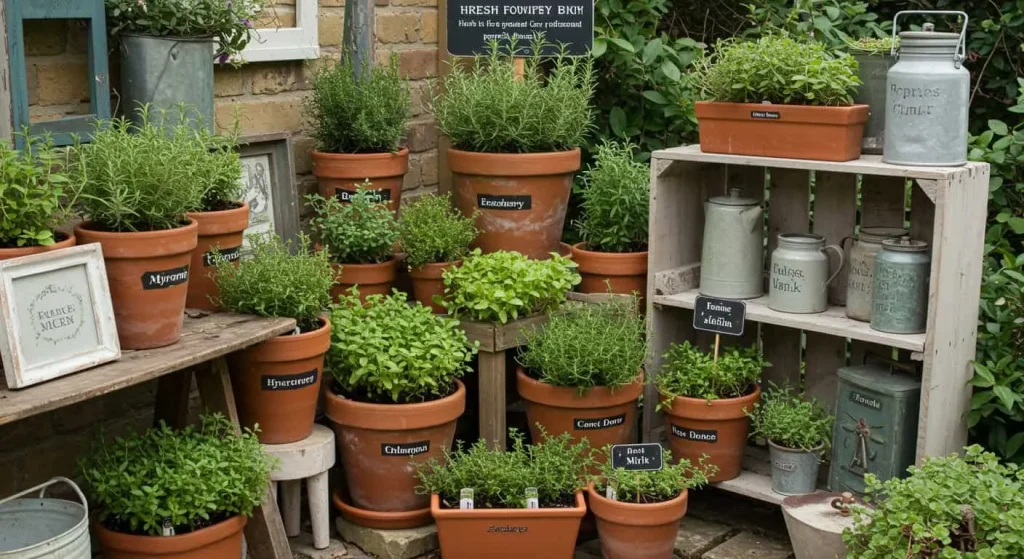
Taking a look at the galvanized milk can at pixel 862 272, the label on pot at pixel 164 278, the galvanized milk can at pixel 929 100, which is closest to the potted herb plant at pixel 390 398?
the label on pot at pixel 164 278

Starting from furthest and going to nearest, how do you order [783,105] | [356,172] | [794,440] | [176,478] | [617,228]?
[617,228], [356,172], [794,440], [783,105], [176,478]

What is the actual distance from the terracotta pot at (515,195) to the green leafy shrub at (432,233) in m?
0.10

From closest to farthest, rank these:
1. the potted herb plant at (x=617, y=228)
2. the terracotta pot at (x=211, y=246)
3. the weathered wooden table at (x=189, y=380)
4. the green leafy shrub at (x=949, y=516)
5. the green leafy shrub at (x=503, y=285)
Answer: the weathered wooden table at (x=189, y=380)
the green leafy shrub at (x=949, y=516)
the terracotta pot at (x=211, y=246)
the green leafy shrub at (x=503, y=285)
the potted herb plant at (x=617, y=228)

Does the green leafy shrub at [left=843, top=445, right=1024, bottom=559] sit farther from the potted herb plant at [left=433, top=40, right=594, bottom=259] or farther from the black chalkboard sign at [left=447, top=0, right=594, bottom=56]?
the black chalkboard sign at [left=447, top=0, right=594, bottom=56]

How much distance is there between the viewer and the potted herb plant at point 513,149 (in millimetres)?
3807

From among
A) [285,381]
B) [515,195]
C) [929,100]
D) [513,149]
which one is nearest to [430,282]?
[515,195]

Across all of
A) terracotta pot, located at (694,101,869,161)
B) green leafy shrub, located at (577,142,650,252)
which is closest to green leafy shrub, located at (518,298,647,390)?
green leafy shrub, located at (577,142,650,252)

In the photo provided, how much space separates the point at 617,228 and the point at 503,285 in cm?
50

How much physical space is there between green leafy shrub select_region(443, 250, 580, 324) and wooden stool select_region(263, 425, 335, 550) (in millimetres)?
554

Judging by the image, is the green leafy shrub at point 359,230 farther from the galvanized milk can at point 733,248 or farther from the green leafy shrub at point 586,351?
the galvanized milk can at point 733,248

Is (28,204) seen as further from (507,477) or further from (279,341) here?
(507,477)

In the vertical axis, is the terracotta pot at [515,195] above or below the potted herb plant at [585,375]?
above

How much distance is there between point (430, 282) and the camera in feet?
12.5

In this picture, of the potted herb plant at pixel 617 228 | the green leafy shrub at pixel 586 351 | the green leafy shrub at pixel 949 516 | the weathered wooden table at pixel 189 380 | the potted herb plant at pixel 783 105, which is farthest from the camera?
the potted herb plant at pixel 617 228
